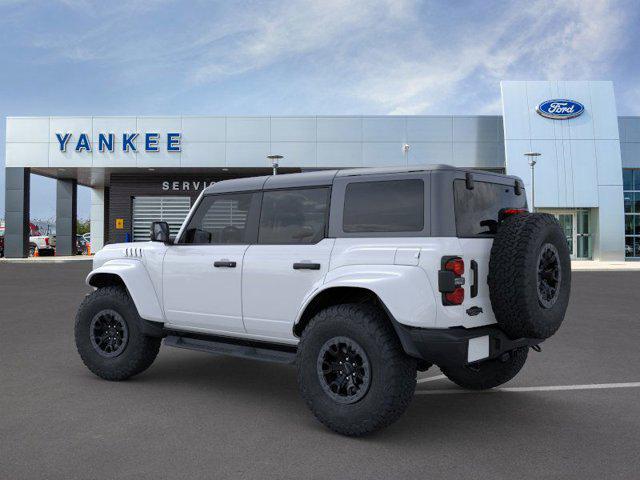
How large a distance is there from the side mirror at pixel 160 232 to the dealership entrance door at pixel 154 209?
28462 mm

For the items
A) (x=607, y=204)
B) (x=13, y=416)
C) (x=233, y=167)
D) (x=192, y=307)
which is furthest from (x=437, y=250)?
(x=607, y=204)

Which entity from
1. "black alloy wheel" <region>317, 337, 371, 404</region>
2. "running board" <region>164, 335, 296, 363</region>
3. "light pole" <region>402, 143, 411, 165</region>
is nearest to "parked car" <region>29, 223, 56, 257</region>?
"light pole" <region>402, 143, 411, 165</region>

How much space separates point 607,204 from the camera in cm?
3073

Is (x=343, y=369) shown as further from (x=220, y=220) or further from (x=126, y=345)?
(x=126, y=345)

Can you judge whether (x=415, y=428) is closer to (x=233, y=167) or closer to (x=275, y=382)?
(x=275, y=382)

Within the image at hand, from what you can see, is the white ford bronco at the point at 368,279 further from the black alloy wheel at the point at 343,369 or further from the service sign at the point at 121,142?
the service sign at the point at 121,142

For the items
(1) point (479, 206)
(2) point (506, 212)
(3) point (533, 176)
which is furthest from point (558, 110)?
(1) point (479, 206)

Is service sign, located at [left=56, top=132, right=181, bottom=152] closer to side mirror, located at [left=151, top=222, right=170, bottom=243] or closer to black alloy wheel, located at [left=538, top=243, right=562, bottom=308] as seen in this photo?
side mirror, located at [left=151, top=222, right=170, bottom=243]

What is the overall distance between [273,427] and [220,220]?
1.93 metres

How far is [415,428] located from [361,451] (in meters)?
0.65

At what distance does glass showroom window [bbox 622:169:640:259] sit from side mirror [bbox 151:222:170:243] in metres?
34.0

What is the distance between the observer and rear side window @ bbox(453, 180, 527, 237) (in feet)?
14.1

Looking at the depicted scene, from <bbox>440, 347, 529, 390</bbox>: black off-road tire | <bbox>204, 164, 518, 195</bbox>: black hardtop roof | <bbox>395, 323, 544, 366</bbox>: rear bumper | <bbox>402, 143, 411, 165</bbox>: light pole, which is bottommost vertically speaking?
<bbox>440, 347, 529, 390</bbox>: black off-road tire

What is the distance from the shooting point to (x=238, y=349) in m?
5.10
